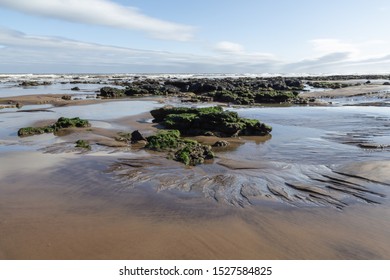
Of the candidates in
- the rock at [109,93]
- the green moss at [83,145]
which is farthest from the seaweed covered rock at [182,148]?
the rock at [109,93]

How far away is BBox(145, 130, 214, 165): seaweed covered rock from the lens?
369 inches

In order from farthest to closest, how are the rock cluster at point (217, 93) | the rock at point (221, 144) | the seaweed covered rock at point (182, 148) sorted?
the rock cluster at point (217, 93) < the rock at point (221, 144) < the seaweed covered rock at point (182, 148)

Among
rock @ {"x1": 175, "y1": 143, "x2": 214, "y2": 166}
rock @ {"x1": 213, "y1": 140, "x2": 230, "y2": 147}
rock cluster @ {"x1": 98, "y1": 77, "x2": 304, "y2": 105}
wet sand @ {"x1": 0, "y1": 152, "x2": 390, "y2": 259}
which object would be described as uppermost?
rock cluster @ {"x1": 98, "y1": 77, "x2": 304, "y2": 105}

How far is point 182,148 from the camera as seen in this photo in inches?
399

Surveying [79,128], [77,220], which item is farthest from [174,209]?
[79,128]

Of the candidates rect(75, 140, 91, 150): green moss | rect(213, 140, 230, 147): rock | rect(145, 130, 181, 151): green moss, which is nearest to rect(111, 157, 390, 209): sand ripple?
rect(145, 130, 181, 151): green moss

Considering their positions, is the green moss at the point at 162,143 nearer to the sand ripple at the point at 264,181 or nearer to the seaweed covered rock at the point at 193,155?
the seaweed covered rock at the point at 193,155

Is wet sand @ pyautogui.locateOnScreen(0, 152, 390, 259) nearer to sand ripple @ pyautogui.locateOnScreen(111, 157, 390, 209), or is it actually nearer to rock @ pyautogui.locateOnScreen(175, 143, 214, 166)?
sand ripple @ pyautogui.locateOnScreen(111, 157, 390, 209)

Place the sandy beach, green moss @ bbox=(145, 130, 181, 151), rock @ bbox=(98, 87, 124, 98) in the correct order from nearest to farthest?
the sandy beach → green moss @ bbox=(145, 130, 181, 151) → rock @ bbox=(98, 87, 124, 98)

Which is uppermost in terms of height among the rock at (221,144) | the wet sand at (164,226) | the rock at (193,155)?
the rock at (193,155)

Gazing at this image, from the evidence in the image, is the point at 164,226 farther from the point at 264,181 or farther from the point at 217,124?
the point at 217,124

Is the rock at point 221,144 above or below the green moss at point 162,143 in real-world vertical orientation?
below

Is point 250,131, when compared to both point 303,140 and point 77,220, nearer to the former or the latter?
point 303,140

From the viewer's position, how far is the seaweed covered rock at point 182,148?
938 cm
